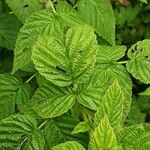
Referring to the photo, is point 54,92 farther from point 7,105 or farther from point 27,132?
point 7,105

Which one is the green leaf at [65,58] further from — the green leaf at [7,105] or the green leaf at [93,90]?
the green leaf at [7,105]

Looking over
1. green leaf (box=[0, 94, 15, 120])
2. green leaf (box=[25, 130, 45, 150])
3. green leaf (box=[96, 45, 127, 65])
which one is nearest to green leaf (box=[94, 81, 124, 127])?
green leaf (box=[25, 130, 45, 150])

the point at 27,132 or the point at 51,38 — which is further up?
the point at 51,38

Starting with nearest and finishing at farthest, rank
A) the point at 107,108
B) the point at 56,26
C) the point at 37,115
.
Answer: the point at 107,108, the point at 37,115, the point at 56,26

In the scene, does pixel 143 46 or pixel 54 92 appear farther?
pixel 143 46

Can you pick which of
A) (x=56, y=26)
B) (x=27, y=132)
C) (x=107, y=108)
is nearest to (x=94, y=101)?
(x=107, y=108)

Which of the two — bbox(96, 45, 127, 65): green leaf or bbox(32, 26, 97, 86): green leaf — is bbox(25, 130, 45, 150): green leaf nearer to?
bbox(32, 26, 97, 86): green leaf

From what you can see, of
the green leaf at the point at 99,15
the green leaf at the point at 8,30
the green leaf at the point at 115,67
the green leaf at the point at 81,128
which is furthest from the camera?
the green leaf at the point at 8,30

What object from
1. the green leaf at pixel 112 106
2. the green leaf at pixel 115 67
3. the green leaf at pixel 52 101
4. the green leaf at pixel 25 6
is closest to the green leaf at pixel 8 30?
the green leaf at pixel 25 6
